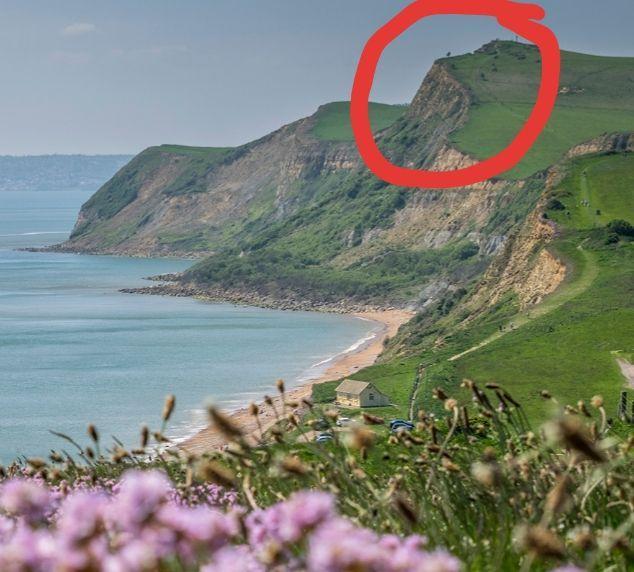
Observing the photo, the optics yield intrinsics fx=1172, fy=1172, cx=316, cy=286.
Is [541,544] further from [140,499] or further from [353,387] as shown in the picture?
[353,387]

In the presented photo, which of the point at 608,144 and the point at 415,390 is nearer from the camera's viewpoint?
the point at 415,390

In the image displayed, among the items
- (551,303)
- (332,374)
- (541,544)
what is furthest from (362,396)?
(541,544)

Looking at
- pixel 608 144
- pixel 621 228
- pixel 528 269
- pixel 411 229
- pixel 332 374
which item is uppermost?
pixel 608 144

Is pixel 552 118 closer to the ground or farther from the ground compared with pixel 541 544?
farther from the ground

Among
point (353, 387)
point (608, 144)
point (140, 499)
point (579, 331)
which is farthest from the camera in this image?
point (608, 144)

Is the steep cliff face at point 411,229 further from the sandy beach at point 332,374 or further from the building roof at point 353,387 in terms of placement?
the building roof at point 353,387

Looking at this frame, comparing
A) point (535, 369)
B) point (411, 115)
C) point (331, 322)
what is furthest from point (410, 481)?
point (411, 115)

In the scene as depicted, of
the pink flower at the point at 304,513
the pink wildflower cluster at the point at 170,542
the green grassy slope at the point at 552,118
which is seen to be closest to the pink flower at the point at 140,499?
the pink wildflower cluster at the point at 170,542

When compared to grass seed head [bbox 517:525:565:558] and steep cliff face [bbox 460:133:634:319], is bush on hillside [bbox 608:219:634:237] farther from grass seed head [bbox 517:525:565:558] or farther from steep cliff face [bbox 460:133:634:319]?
grass seed head [bbox 517:525:565:558]
